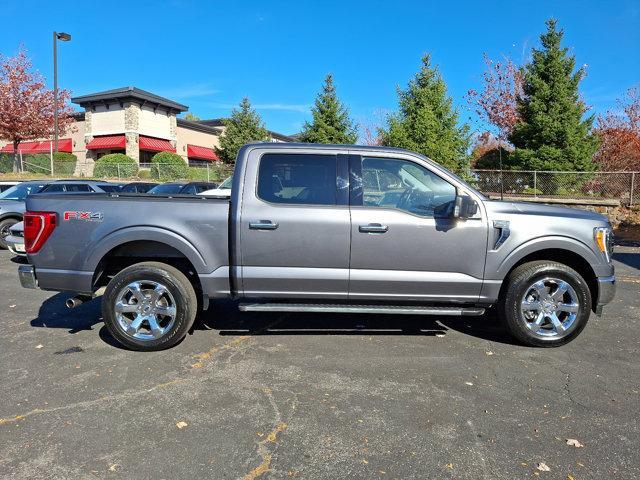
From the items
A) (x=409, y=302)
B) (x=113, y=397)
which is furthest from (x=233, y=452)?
(x=409, y=302)

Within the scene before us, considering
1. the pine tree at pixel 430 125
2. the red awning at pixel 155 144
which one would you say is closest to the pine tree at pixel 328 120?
the pine tree at pixel 430 125

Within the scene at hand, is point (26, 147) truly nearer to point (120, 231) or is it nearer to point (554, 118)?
point (554, 118)

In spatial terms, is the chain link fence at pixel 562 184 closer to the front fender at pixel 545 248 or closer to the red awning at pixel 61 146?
Result: the front fender at pixel 545 248

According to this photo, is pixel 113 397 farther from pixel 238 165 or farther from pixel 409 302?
pixel 409 302

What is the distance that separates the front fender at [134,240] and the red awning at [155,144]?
35399 mm

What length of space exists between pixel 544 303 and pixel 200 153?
4265 cm

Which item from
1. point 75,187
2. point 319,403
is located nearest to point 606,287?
point 319,403

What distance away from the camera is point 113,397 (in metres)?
3.39

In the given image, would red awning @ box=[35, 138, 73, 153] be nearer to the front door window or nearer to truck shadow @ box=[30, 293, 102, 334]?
truck shadow @ box=[30, 293, 102, 334]

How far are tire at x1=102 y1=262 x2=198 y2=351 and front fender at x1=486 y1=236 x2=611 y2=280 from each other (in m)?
2.94

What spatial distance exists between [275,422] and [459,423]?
1265mm

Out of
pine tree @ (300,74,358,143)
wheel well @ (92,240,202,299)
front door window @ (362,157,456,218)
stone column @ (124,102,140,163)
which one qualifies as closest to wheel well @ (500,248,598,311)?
front door window @ (362,157,456,218)

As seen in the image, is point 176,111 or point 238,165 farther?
point 176,111

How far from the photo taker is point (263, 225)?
4141 mm
